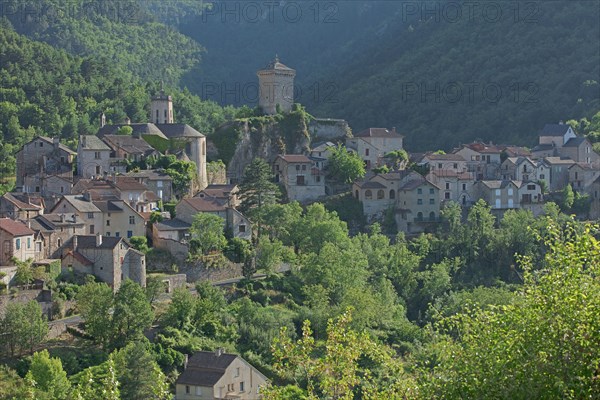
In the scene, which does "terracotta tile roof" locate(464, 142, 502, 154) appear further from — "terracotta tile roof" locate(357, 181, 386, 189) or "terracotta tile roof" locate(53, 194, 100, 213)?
"terracotta tile roof" locate(53, 194, 100, 213)

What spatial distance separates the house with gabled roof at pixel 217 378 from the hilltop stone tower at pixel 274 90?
3615 cm

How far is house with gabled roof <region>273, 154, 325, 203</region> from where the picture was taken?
78625 millimetres

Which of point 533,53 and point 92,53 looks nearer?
point 533,53

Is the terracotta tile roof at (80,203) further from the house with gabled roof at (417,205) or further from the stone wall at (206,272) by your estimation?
the house with gabled roof at (417,205)

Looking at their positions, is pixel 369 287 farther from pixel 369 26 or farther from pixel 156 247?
pixel 369 26

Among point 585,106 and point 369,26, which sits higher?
point 369,26

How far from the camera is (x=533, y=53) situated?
124 meters

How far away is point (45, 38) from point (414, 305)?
8220cm

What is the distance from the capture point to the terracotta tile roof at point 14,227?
55.3 m

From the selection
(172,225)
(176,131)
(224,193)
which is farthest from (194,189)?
(172,225)

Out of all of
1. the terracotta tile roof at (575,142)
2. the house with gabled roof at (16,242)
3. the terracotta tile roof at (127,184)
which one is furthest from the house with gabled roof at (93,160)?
the terracotta tile roof at (575,142)

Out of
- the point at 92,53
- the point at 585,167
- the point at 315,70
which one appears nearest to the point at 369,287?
the point at 585,167

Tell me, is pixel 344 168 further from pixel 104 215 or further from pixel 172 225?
pixel 104 215

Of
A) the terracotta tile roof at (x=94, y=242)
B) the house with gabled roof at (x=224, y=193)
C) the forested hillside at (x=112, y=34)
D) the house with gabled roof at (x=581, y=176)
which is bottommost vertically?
the terracotta tile roof at (x=94, y=242)
